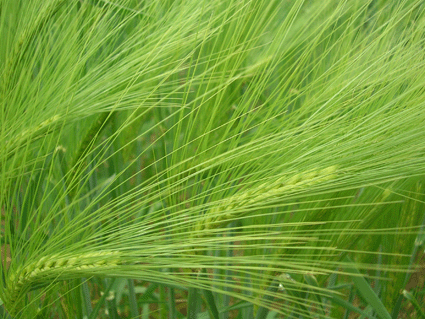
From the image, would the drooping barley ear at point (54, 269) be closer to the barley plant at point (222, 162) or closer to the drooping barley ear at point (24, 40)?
the barley plant at point (222, 162)

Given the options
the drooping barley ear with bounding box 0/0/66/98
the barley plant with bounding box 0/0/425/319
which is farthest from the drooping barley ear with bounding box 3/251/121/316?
the drooping barley ear with bounding box 0/0/66/98

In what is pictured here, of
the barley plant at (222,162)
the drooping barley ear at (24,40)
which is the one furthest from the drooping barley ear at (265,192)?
the drooping barley ear at (24,40)

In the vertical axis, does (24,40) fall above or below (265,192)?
above

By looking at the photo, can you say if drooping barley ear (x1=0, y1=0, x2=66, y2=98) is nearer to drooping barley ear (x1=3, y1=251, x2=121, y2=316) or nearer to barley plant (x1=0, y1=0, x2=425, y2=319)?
barley plant (x1=0, y1=0, x2=425, y2=319)

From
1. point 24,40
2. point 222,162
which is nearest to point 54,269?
point 222,162

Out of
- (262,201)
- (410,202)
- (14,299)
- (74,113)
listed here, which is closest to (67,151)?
(74,113)

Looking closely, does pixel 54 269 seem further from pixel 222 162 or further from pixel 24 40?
pixel 24 40
